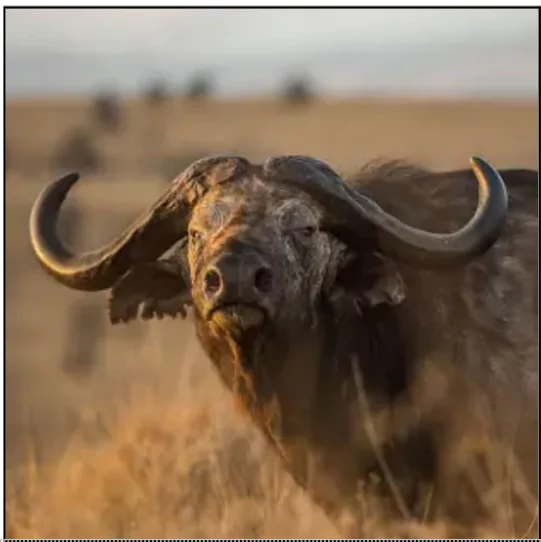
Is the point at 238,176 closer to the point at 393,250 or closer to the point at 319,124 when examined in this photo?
the point at 393,250

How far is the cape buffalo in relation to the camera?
20.3ft

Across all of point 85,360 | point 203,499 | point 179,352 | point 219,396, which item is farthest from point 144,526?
point 85,360

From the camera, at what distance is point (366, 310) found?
658 centimetres

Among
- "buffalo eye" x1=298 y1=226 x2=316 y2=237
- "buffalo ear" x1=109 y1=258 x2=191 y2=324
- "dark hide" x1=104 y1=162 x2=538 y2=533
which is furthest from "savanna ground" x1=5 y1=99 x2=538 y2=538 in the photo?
"buffalo eye" x1=298 y1=226 x2=316 y2=237

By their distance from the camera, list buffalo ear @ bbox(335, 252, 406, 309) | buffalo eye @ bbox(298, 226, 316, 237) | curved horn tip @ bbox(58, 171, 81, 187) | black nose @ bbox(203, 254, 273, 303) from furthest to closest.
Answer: curved horn tip @ bbox(58, 171, 81, 187) < buffalo ear @ bbox(335, 252, 406, 309) < buffalo eye @ bbox(298, 226, 316, 237) < black nose @ bbox(203, 254, 273, 303)

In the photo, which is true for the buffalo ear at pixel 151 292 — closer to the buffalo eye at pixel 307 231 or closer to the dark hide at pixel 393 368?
the dark hide at pixel 393 368

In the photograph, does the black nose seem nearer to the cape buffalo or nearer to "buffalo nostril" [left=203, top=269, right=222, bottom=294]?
"buffalo nostril" [left=203, top=269, right=222, bottom=294]

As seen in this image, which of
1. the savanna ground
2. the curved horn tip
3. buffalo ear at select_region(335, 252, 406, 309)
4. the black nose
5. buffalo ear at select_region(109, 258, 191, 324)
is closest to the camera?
the black nose

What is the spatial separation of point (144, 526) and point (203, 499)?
0.33m

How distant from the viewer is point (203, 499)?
7.34 metres

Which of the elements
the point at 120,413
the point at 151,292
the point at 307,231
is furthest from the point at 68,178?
the point at 120,413

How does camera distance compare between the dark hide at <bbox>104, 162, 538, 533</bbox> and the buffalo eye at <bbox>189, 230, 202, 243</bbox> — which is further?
the dark hide at <bbox>104, 162, 538, 533</bbox>

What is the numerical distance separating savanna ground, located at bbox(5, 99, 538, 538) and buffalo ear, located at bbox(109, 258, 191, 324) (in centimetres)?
53

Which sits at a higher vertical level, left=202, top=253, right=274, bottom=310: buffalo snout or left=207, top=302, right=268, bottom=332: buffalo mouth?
left=202, top=253, right=274, bottom=310: buffalo snout
